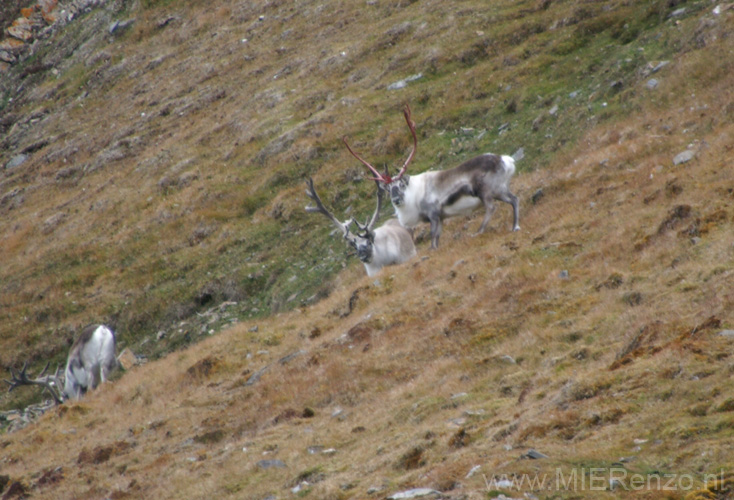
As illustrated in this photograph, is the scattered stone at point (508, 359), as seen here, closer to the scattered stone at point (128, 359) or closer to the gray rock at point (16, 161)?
the scattered stone at point (128, 359)

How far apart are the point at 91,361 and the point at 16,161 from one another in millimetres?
39109

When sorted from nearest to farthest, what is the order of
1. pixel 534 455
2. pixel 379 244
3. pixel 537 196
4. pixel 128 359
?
pixel 534 455, pixel 537 196, pixel 379 244, pixel 128 359

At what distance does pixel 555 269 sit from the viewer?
15.7 metres

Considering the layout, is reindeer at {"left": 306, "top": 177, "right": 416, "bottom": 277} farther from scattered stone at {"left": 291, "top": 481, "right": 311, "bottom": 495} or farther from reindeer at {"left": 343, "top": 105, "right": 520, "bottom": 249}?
scattered stone at {"left": 291, "top": 481, "right": 311, "bottom": 495}

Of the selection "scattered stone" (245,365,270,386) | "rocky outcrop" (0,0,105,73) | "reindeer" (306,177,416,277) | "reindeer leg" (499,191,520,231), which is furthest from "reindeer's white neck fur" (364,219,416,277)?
"rocky outcrop" (0,0,105,73)

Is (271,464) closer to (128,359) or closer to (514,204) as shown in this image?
(514,204)

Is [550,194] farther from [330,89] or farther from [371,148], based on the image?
[330,89]

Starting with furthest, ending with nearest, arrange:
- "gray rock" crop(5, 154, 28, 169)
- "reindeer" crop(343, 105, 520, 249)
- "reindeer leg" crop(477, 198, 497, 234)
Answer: "gray rock" crop(5, 154, 28, 169) → "reindeer leg" crop(477, 198, 497, 234) → "reindeer" crop(343, 105, 520, 249)

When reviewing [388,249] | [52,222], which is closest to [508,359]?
[388,249]

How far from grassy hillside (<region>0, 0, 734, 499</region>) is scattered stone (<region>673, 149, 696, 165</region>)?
0.19 metres

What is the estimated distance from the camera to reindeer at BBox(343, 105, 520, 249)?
19922 millimetres

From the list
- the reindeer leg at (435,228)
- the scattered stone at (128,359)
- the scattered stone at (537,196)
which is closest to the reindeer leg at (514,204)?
the reindeer leg at (435,228)

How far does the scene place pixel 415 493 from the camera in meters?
8.00

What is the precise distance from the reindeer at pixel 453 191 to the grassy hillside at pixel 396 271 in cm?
83
